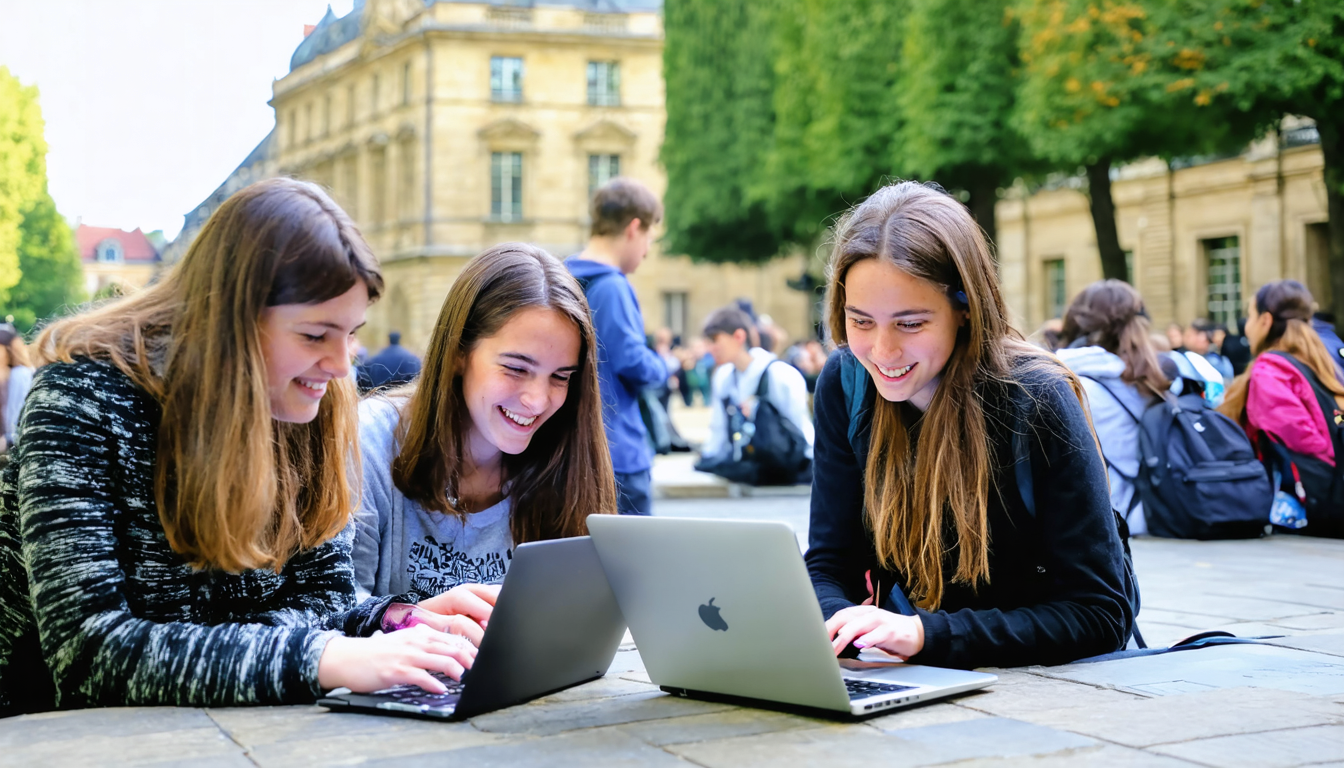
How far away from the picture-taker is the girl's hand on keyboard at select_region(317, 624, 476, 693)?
275cm

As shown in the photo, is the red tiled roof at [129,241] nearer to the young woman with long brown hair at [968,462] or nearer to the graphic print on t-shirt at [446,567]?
the graphic print on t-shirt at [446,567]

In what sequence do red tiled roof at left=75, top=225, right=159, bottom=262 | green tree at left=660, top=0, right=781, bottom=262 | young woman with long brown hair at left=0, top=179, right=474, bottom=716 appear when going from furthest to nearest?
1. green tree at left=660, top=0, right=781, bottom=262
2. red tiled roof at left=75, top=225, right=159, bottom=262
3. young woman with long brown hair at left=0, top=179, right=474, bottom=716

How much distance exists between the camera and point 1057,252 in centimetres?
3238

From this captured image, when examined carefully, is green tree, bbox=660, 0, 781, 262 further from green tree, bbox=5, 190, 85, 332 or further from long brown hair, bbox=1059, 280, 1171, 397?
long brown hair, bbox=1059, 280, 1171, 397

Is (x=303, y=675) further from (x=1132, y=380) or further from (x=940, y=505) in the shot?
(x=1132, y=380)

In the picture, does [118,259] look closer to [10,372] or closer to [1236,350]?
[10,372]

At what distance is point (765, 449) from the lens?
12.3 m

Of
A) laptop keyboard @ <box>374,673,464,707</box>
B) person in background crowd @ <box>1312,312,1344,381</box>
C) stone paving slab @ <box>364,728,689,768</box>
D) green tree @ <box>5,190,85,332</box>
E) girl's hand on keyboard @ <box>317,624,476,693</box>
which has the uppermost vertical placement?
green tree @ <box>5,190,85,332</box>

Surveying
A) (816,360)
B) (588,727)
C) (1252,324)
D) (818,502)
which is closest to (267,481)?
(588,727)

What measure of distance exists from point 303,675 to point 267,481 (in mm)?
387

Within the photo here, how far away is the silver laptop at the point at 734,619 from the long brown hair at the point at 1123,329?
5.81 meters

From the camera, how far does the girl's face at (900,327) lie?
3281mm

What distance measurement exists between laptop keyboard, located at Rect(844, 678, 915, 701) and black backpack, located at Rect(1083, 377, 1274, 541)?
615 cm

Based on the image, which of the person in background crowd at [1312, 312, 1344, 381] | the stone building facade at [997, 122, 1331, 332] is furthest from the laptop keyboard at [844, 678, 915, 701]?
the stone building facade at [997, 122, 1331, 332]
